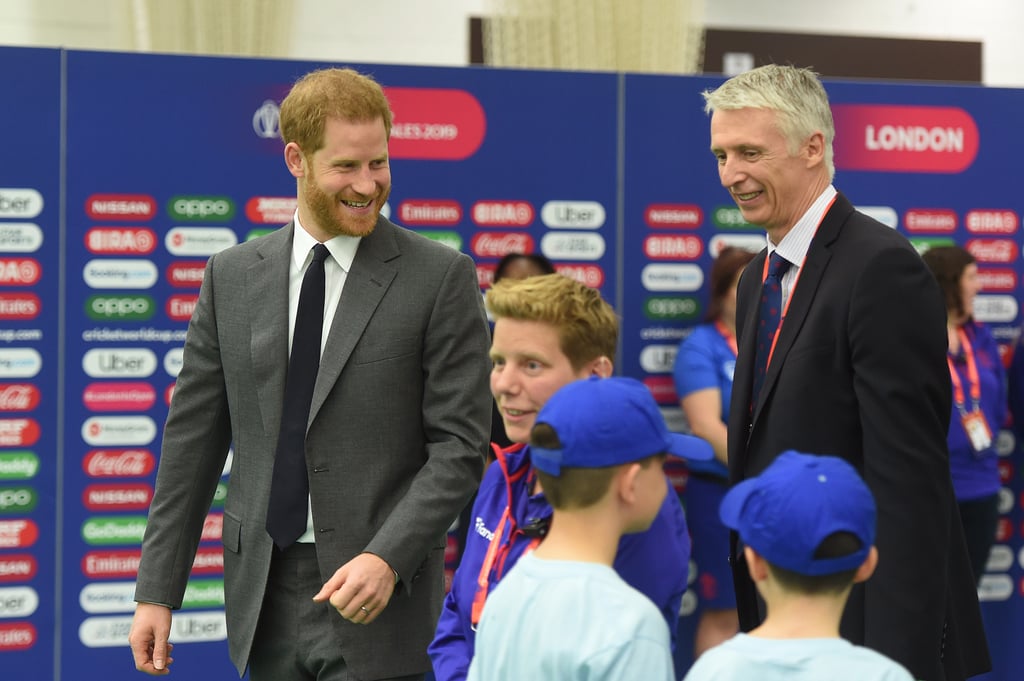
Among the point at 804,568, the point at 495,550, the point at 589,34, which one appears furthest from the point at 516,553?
the point at 589,34

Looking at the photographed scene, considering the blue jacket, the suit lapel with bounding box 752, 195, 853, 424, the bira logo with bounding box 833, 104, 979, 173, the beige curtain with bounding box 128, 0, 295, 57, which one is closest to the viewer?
the blue jacket

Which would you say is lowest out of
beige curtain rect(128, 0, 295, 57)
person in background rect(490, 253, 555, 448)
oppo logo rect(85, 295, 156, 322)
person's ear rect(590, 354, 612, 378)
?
person's ear rect(590, 354, 612, 378)

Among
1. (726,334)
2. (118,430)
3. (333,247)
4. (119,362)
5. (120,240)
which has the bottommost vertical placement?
(118,430)

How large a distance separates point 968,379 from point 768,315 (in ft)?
8.39

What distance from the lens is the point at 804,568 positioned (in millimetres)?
1548

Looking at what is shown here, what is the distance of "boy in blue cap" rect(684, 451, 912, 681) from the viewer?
59.6 inches

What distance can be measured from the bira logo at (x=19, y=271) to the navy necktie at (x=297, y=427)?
1929 millimetres

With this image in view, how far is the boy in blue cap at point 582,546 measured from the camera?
1615 mm

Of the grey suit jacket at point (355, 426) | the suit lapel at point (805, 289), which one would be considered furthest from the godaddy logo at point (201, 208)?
the suit lapel at point (805, 289)

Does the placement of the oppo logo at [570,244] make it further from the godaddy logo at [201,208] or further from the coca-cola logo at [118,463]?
the coca-cola logo at [118,463]

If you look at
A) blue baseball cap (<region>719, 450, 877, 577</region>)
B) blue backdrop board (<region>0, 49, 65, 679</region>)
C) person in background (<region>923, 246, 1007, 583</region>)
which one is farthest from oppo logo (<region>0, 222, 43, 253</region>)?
blue baseball cap (<region>719, 450, 877, 577</region>)

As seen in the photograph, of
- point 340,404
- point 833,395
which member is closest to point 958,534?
point 833,395

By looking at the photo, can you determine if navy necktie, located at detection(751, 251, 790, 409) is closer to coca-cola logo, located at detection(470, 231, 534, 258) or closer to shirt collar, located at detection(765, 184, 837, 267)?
shirt collar, located at detection(765, 184, 837, 267)

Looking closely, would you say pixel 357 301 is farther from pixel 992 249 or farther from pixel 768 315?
pixel 992 249
